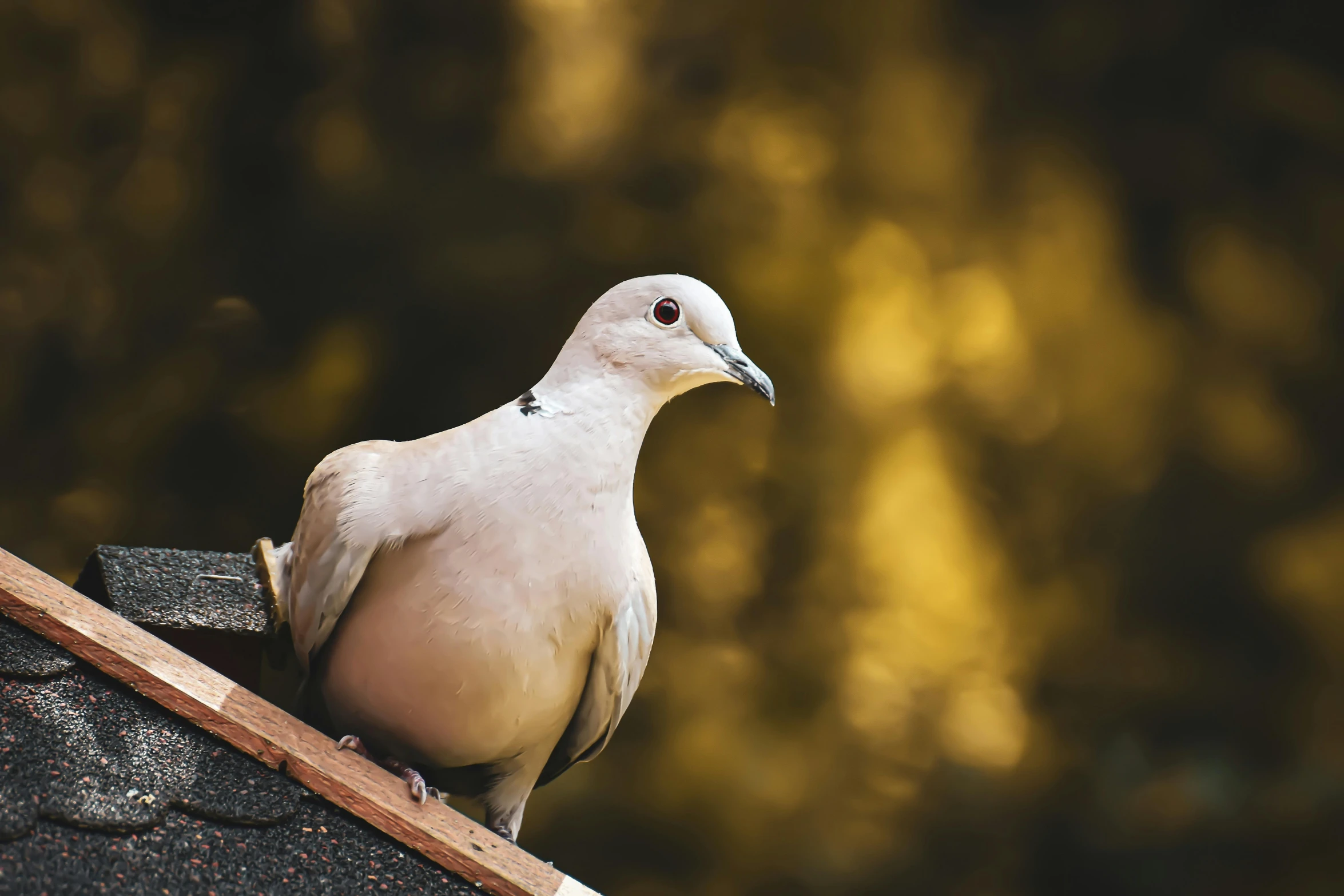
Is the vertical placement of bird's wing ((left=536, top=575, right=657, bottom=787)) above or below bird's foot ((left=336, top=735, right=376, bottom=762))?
above

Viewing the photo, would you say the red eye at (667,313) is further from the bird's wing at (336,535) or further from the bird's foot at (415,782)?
the bird's foot at (415,782)

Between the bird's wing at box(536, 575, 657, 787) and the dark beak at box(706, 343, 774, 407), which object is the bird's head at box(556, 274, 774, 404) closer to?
the dark beak at box(706, 343, 774, 407)

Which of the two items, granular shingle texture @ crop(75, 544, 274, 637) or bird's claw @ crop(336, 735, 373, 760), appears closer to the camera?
bird's claw @ crop(336, 735, 373, 760)

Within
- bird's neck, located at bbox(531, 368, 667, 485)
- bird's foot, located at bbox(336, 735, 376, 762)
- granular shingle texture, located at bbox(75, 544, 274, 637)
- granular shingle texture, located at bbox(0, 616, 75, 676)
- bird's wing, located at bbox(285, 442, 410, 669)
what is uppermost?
bird's neck, located at bbox(531, 368, 667, 485)

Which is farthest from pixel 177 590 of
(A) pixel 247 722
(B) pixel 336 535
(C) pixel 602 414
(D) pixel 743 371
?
(D) pixel 743 371

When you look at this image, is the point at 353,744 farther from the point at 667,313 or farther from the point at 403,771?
the point at 667,313

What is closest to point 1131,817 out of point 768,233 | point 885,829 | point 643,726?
point 885,829

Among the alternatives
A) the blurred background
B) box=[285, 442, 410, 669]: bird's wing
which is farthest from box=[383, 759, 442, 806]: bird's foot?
the blurred background

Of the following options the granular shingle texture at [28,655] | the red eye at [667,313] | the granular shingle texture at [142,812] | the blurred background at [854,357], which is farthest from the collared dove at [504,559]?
the blurred background at [854,357]

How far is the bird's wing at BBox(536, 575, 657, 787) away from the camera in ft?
3.23

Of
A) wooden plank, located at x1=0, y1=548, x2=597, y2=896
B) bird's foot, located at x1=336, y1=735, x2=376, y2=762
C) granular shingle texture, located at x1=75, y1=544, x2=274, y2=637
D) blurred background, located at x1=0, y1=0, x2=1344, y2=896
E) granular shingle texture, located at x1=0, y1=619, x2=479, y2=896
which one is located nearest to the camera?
granular shingle texture, located at x1=0, y1=619, x2=479, y2=896

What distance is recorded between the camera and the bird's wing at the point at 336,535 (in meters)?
0.94

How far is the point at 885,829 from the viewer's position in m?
2.11

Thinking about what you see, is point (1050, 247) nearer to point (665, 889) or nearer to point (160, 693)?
point (665, 889)
